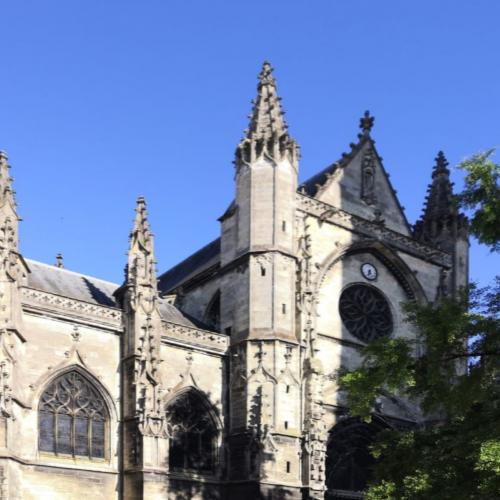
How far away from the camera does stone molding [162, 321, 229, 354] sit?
25.2 metres

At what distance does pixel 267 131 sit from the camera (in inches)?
1094

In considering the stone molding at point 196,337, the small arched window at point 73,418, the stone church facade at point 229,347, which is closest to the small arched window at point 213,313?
the stone church facade at point 229,347

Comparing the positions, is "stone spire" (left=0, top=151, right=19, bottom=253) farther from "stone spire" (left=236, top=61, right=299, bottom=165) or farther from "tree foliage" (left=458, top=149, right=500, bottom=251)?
"tree foliage" (left=458, top=149, right=500, bottom=251)

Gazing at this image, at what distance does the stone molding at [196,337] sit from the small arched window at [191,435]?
150 cm

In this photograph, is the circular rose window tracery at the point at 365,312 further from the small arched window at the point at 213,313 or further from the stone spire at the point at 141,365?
the stone spire at the point at 141,365

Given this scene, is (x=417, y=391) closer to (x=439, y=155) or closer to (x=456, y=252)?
(x=456, y=252)

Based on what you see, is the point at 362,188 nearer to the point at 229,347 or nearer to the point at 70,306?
the point at 229,347

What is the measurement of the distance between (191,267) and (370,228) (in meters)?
7.85

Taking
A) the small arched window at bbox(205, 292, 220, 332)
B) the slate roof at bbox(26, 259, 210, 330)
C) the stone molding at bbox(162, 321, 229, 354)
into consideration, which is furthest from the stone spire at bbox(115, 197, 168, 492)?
the small arched window at bbox(205, 292, 220, 332)

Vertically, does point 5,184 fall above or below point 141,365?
above

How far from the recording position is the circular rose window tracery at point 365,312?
29391 mm

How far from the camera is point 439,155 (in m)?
35.7

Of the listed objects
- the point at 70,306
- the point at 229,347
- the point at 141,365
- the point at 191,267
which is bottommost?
the point at 141,365

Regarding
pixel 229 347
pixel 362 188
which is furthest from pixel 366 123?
pixel 229 347
